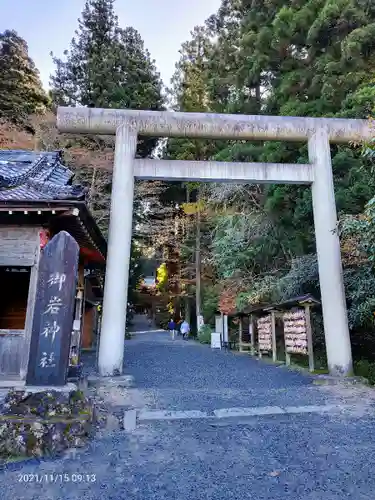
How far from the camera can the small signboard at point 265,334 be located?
11898mm

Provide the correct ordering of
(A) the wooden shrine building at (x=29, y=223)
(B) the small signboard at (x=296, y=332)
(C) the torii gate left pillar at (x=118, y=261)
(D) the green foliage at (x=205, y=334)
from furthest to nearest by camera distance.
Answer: (D) the green foliage at (x=205, y=334) → (B) the small signboard at (x=296, y=332) → (C) the torii gate left pillar at (x=118, y=261) → (A) the wooden shrine building at (x=29, y=223)

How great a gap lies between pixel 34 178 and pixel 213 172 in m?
4.20

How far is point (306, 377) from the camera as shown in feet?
27.5

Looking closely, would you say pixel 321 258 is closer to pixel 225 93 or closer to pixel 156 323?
pixel 225 93

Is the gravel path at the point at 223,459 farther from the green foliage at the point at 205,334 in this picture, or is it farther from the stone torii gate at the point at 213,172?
the green foliage at the point at 205,334

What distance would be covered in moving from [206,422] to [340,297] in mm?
4846

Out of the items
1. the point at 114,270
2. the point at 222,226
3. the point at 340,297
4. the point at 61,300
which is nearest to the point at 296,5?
the point at 222,226

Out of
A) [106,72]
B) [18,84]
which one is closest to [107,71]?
[106,72]

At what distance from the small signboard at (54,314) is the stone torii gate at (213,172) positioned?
2704 mm

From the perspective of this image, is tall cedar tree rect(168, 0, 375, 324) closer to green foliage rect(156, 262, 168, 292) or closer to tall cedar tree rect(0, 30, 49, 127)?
tall cedar tree rect(0, 30, 49, 127)

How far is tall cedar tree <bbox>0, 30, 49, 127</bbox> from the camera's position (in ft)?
65.8

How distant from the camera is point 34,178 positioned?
766 cm

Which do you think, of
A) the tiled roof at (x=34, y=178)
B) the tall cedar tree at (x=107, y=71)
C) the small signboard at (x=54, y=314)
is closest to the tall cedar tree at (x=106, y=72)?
the tall cedar tree at (x=107, y=71)

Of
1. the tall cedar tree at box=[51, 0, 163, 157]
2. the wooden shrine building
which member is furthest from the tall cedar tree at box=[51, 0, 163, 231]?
the wooden shrine building
